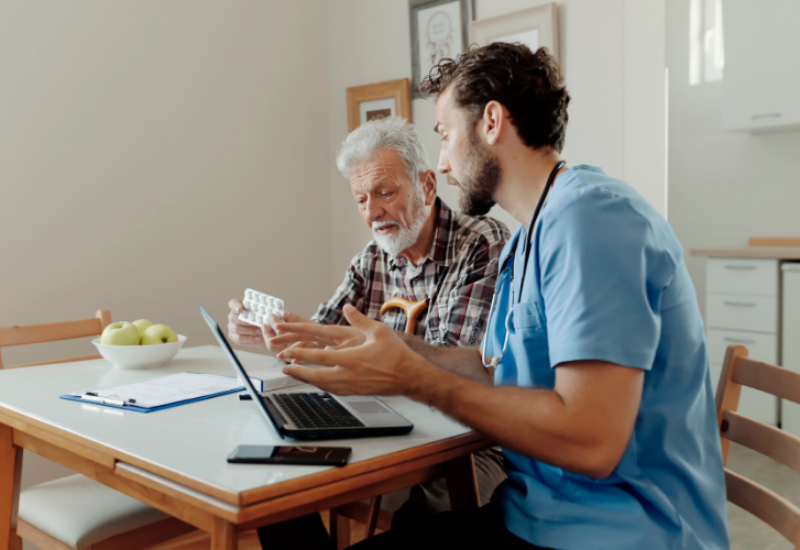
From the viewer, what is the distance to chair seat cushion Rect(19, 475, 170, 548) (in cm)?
142

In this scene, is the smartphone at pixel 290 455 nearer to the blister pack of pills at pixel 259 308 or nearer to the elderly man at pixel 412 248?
the blister pack of pills at pixel 259 308

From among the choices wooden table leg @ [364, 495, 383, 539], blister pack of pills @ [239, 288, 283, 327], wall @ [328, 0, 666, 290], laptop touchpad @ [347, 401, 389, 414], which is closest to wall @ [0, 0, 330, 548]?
wall @ [328, 0, 666, 290]

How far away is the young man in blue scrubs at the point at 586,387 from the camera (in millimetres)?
896

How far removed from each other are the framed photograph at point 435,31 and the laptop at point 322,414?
2.01 meters

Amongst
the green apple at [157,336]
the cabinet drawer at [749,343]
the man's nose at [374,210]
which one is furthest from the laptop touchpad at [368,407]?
the cabinet drawer at [749,343]

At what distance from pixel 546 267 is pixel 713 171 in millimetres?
3636

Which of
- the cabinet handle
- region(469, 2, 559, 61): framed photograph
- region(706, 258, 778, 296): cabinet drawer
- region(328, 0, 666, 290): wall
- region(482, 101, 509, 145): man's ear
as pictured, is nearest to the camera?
region(482, 101, 509, 145): man's ear

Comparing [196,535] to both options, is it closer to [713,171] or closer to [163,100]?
[163,100]

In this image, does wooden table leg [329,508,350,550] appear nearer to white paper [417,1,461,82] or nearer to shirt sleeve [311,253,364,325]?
shirt sleeve [311,253,364,325]

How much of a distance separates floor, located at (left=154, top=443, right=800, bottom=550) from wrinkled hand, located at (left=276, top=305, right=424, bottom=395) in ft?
5.23

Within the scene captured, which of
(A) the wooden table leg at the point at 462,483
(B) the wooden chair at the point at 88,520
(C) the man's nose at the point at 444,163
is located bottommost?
(B) the wooden chair at the point at 88,520

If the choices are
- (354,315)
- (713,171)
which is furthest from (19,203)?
(713,171)

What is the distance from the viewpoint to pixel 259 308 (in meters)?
1.66

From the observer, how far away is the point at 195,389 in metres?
1.40
